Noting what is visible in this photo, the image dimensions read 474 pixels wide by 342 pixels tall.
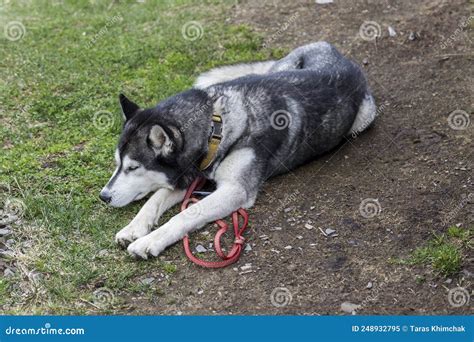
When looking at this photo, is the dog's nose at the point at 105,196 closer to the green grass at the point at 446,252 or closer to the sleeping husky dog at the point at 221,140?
the sleeping husky dog at the point at 221,140

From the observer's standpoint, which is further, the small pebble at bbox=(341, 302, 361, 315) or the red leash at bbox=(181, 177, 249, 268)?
the red leash at bbox=(181, 177, 249, 268)

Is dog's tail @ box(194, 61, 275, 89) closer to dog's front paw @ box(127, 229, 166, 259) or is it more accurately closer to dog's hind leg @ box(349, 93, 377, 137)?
dog's hind leg @ box(349, 93, 377, 137)

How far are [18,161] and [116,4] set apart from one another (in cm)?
484

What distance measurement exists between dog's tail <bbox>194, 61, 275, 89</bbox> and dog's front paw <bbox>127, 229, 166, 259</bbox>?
2527 millimetres

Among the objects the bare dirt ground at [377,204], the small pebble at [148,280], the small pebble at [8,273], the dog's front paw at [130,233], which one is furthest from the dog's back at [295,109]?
the small pebble at [8,273]

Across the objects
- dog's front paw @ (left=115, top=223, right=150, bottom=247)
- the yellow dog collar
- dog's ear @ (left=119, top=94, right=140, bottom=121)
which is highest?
dog's ear @ (left=119, top=94, right=140, bottom=121)

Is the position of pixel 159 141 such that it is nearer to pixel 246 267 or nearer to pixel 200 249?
pixel 200 249

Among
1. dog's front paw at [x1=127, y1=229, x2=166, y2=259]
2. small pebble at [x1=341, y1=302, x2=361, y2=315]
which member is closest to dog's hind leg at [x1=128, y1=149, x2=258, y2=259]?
dog's front paw at [x1=127, y1=229, x2=166, y2=259]

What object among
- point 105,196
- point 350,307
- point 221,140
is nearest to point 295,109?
point 221,140

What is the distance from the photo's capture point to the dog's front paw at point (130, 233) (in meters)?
5.59

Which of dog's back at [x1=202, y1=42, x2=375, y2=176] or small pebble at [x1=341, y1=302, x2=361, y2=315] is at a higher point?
dog's back at [x1=202, y1=42, x2=375, y2=176]

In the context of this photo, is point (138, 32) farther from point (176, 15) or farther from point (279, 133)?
point (279, 133)

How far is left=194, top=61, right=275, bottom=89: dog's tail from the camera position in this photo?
7.65 m

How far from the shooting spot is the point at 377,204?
20.0 feet
